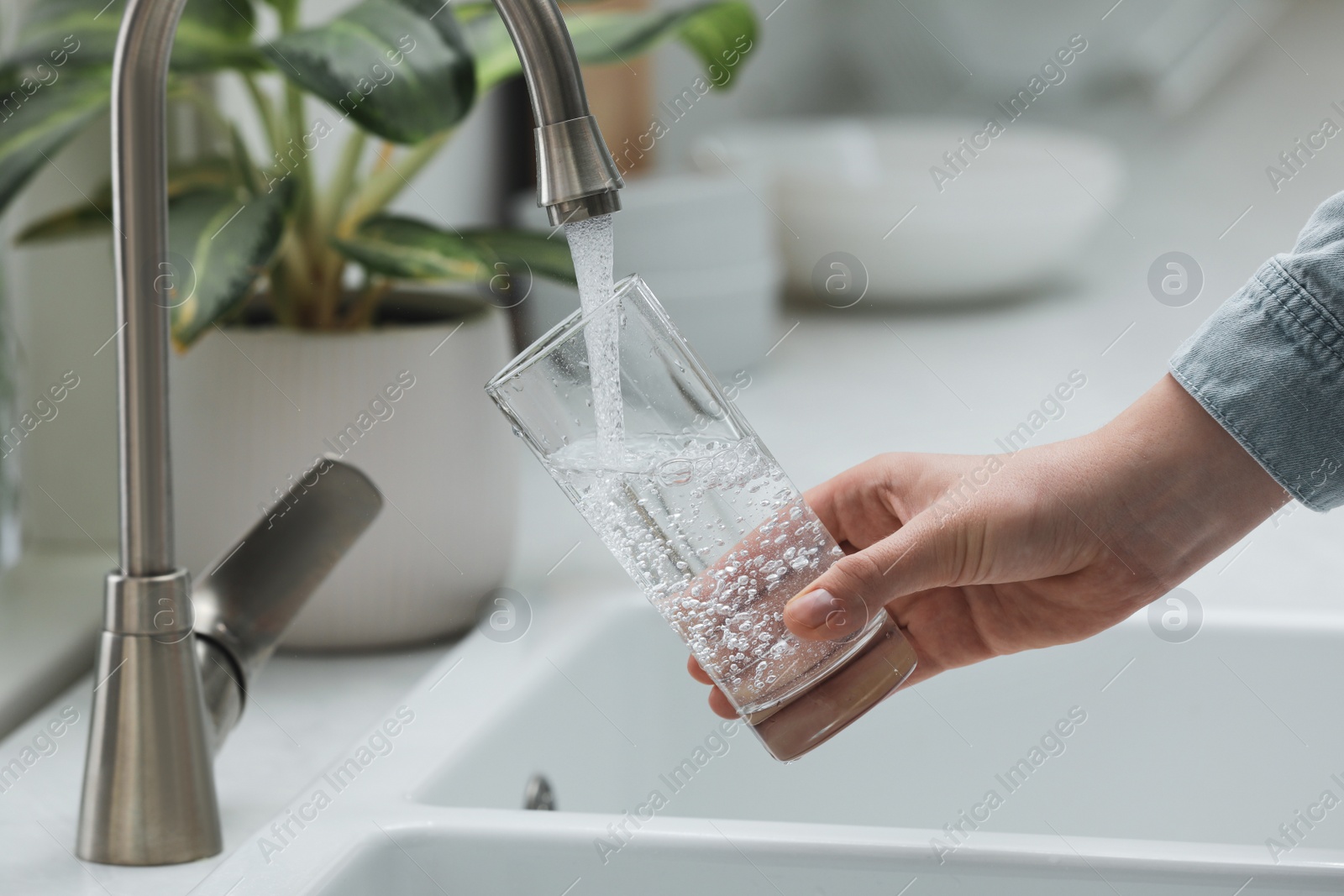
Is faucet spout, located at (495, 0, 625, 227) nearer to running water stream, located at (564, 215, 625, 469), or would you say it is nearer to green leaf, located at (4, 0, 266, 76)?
running water stream, located at (564, 215, 625, 469)

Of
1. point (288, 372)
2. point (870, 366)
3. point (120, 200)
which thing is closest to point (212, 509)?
point (288, 372)

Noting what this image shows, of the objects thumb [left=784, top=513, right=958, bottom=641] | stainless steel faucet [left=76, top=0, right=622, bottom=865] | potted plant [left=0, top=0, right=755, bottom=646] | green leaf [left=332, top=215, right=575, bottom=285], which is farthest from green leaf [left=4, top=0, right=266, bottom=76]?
thumb [left=784, top=513, right=958, bottom=641]

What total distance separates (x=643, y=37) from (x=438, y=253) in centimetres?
22

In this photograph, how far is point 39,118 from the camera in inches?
28.4

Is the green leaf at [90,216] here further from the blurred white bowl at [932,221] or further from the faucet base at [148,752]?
the blurred white bowl at [932,221]

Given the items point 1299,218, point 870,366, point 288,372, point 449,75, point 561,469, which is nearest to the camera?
point 561,469

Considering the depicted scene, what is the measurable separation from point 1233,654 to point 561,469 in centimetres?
49

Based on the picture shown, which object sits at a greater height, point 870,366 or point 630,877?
point 870,366

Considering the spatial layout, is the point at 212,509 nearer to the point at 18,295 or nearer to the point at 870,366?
the point at 18,295

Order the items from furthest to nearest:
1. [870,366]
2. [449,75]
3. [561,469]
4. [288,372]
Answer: [870,366], [288,372], [449,75], [561,469]

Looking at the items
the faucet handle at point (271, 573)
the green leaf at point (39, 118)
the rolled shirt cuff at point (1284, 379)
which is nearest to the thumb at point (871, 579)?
the rolled shirt cuff at point (1284, 379)

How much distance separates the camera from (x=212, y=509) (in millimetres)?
808

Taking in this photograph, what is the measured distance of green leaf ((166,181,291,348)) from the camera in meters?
0.67

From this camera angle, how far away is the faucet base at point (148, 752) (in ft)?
1.73
